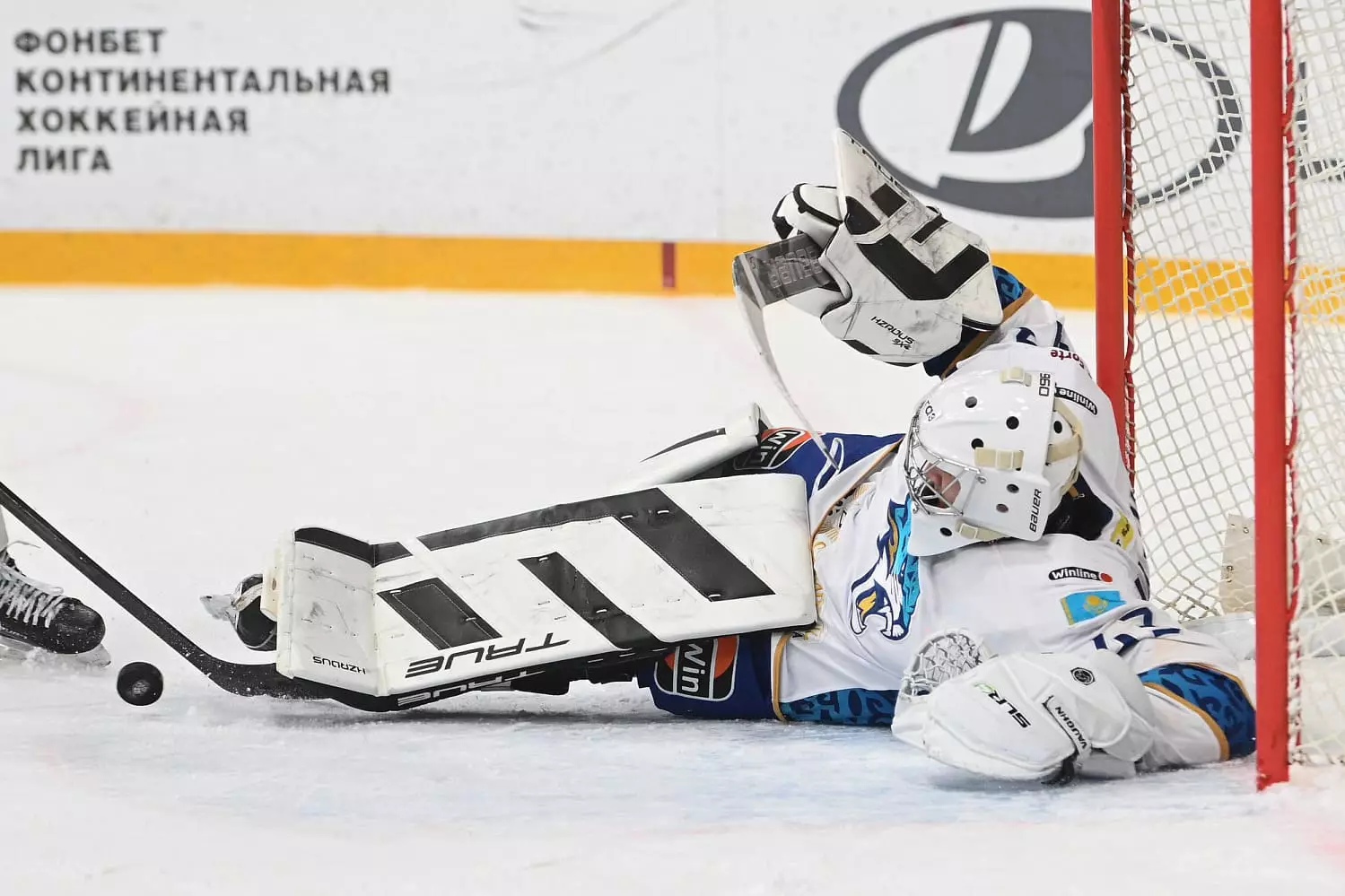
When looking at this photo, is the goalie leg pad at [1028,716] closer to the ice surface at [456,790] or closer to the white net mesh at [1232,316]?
the ice surface at [456,790]

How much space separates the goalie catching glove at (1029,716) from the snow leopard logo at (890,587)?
233 mm

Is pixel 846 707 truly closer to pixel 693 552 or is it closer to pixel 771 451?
pixel 693 552

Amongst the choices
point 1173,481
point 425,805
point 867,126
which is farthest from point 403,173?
point 425,805

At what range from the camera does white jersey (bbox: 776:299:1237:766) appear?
1.83 m

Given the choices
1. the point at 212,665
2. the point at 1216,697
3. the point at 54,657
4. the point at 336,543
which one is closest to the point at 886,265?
the point at 1216,697

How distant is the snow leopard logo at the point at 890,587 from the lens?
1.97 m

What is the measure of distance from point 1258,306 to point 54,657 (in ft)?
5.70

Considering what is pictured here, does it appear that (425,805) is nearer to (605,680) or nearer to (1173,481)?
(605,680)

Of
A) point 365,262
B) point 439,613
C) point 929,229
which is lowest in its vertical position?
point 439,613

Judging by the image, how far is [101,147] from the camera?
20.0 feet

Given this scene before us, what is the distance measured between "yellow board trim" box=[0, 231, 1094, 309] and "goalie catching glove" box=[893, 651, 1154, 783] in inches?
177

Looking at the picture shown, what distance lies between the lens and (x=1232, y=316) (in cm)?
272

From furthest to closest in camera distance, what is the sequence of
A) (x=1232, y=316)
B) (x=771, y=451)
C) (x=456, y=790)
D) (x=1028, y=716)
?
(x=1232, y=316)
(x=771, y=451)
(x=456, y=790)
(x=1028, y=716)

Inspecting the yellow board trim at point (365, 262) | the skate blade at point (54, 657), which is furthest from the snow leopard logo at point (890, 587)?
the yellow board trim at point (365, 262)
